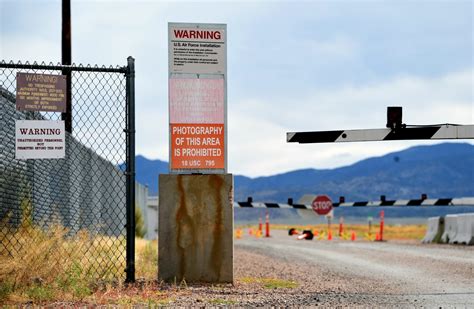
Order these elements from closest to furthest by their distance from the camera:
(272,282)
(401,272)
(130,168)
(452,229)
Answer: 1. (130,168)
2. (272,282)
3. (401,272)
4. (452,229)

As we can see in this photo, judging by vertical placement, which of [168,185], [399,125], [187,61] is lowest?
[168,185]

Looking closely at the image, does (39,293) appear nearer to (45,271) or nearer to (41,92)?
(45,271)

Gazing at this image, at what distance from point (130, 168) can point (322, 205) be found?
24.0 metres

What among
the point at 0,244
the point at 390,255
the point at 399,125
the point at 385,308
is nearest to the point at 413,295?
the point at 385,308

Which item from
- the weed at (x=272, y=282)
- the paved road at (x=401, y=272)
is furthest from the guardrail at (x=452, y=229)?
the weed at (x=272, y=282)

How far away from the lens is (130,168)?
11.8m

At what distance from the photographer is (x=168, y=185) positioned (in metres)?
11.9

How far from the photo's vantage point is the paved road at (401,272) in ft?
36.0

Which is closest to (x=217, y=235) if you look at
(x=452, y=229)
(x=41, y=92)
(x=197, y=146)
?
(x=197, y=146)

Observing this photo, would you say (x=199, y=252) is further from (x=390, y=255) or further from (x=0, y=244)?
(x=390, y=255)

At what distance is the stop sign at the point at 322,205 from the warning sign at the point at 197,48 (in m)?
23.1

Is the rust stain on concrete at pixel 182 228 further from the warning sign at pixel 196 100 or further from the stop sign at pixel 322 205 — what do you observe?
the stop sign at pixel 322 205

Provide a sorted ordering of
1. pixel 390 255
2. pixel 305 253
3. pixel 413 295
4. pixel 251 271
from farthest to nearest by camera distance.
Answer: pixel 305 253
pixel 390 255
pixel 251 271
pixel 413 295

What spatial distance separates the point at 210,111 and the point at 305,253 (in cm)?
1146
